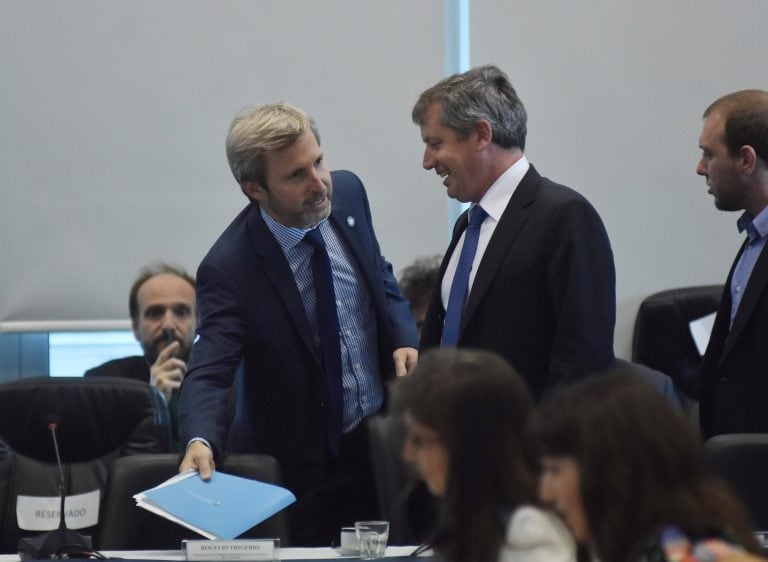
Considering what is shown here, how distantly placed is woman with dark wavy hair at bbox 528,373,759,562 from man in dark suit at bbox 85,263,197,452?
3132 millimetres

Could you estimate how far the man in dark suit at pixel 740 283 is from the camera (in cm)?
376

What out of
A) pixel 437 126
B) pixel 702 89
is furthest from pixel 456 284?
pixel 702 89

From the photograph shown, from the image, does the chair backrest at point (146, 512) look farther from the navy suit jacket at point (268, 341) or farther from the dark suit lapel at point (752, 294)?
the dark suit lapel at point (752, 294)

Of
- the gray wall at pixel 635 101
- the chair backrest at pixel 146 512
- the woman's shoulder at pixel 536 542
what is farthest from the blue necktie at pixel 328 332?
the gray wall at pixel 635 101

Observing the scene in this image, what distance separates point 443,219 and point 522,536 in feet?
11.7

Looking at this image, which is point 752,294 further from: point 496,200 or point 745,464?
point 496,200

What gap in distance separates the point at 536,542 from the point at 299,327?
1.59m

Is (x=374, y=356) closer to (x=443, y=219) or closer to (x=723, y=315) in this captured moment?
(x=723, y=315)

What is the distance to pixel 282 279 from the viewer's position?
3555mm

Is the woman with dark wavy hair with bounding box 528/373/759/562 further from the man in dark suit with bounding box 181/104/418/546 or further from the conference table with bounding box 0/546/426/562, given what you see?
the man in dark suit with bounding box 181/104/418/546

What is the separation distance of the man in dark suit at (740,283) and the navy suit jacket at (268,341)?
3.16 ft

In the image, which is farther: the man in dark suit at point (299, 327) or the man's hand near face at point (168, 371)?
the man's hand near face at point (168, 371)

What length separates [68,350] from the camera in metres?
5.54

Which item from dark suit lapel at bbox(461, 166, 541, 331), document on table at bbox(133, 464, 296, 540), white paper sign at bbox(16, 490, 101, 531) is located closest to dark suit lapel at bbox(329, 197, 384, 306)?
dark suit lapel at bbox(461, 166, 541, 331)
